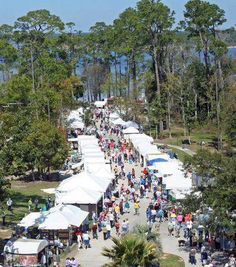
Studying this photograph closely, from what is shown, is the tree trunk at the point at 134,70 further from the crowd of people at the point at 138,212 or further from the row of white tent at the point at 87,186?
the row of white tent at the point at 87,186

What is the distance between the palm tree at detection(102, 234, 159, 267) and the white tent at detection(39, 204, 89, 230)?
24.9 feet

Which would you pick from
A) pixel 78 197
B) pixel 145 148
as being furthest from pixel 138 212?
pixel 145 148

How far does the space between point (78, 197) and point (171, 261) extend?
8.24 m

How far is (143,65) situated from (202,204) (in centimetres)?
5941

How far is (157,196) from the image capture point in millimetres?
35188

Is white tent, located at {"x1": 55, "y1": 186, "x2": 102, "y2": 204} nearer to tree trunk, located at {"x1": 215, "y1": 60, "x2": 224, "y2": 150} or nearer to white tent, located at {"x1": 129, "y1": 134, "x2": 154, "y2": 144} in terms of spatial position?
white tent, located at {"x1": 129, "y1": 134, "x2": 154, "y2": 144}

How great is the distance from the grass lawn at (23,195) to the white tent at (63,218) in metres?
3.67

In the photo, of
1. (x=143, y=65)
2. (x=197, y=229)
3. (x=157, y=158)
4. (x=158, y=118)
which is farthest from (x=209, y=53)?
(x=197, y=229)

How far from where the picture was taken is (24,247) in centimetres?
2406

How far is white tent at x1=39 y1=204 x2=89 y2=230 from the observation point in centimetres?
2681

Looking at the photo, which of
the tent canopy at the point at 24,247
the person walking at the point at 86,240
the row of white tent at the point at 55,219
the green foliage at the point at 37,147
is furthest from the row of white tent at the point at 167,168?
the tent canopy at the point at 24,247

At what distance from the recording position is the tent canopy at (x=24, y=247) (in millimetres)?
23891

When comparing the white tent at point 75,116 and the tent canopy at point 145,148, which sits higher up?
the white tent at point 75,116

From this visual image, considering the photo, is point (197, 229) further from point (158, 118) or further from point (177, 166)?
point (158, 118)
